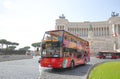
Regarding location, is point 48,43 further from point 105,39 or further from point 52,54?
point 105,39

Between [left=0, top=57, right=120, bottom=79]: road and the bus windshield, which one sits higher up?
the bus windshield

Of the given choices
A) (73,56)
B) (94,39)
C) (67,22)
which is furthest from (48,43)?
(67,22)

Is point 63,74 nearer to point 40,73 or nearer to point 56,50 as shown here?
point 40,73

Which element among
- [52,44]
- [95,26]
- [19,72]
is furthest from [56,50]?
[95,26]

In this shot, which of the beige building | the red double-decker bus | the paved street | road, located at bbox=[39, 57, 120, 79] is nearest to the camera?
the paved street

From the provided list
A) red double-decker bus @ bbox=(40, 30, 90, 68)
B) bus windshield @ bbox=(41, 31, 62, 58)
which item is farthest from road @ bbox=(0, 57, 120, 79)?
bus windshield @ bbox=(41, 31, 62, 58)

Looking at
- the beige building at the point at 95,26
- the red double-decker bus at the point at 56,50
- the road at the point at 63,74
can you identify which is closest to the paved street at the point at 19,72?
the road at the point at 63,74

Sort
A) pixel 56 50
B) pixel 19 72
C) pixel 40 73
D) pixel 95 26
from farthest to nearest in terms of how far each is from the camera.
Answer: pixel 95 26 < pixel 56 50 < pixel 19 72 < pixel 40 73

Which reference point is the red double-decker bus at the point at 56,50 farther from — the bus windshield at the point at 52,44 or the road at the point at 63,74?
the road at the point at 63,74

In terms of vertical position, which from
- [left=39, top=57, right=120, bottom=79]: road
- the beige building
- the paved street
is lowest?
[left=39, top=57, right=120, bottom=79]: road

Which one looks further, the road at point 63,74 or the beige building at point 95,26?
the beige building at point 95,26

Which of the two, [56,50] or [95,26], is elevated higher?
[95,26]

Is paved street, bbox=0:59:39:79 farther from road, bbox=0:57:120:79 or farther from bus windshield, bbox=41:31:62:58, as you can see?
bus windshield, bbox=41:31:62:58

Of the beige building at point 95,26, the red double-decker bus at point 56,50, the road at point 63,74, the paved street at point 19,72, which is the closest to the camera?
the paved street at point 19,72
